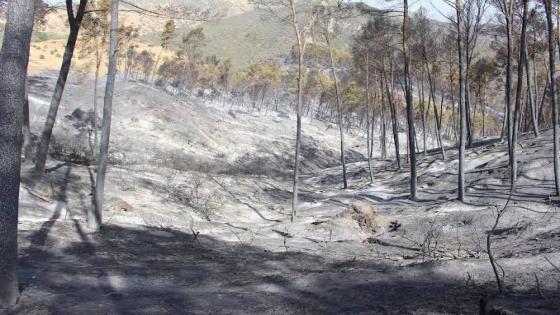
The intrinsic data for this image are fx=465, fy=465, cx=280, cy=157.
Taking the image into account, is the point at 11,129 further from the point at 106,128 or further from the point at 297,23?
the point at 297,23

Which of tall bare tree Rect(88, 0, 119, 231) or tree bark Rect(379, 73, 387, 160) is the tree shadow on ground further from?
tree bark Rect(379, 73, 387, 160)

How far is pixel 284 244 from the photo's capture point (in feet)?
37.0

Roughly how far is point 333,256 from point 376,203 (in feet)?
33.2

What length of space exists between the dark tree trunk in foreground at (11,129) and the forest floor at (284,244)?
500 millimetres

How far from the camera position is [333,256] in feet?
32.2

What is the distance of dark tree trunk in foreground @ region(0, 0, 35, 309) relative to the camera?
5.17 m

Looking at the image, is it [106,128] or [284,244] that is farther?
[284,244]

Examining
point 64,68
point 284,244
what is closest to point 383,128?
point 284,244

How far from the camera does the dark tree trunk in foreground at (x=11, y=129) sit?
5172 millimetres

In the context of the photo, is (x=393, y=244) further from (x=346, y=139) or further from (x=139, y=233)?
(x=346, y=139)

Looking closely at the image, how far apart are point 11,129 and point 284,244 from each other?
7.23 meters

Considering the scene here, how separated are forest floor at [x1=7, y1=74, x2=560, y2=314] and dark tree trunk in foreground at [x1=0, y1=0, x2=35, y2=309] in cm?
50

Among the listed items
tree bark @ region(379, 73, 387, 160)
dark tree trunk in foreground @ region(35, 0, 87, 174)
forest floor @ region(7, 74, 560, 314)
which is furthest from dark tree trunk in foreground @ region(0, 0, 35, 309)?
tree bark @ region(379, 73, 387, 160)

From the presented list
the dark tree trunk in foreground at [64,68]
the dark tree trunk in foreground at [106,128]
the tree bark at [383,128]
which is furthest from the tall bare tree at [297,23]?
the tree bark at [383,128]
